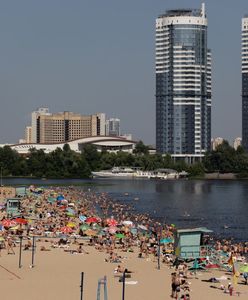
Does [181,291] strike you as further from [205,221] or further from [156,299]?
[205,221]

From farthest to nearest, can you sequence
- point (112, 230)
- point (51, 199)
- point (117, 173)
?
point (117, 173) → point (51, 199) → point (112, 230)

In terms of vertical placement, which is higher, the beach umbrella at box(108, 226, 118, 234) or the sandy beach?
the beach umbrella at box(108, 226, 118, 234)

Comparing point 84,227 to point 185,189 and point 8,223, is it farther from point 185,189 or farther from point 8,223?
point 185,189

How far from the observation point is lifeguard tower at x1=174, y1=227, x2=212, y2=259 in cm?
3788

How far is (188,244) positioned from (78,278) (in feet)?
26.0

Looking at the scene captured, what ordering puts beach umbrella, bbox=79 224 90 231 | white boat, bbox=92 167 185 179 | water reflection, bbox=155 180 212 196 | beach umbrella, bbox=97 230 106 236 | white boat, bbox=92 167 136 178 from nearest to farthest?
beach umbrella, bbox=97 230 106 236
beach umbrella, bbox=79 224 90 231
water reflection, bbox=155 180 212 196
white boat, bbox=92 167 136 178
white boat, bbox=92 167 185 179

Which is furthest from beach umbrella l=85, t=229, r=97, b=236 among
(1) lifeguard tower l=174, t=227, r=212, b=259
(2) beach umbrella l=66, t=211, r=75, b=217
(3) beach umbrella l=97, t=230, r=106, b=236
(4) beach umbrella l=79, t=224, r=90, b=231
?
(2) beach umbrella l=66, t=211, r=75, b=217

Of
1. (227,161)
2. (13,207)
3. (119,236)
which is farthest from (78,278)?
(227,161)

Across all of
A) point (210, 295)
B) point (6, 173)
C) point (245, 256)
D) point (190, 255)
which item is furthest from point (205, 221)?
point (6, 173)

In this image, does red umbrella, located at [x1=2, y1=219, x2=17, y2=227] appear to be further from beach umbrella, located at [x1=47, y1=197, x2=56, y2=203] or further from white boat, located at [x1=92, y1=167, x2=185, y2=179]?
white boat, located at [x1=92, y1=167, x2=185, y2=179]

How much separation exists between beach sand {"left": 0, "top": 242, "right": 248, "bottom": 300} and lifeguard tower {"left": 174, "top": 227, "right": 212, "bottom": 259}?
61.8 inches

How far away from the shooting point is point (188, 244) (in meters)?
38.3

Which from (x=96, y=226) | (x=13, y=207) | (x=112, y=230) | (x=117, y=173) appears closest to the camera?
(x=112, y=230)

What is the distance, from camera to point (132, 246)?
144 ft
